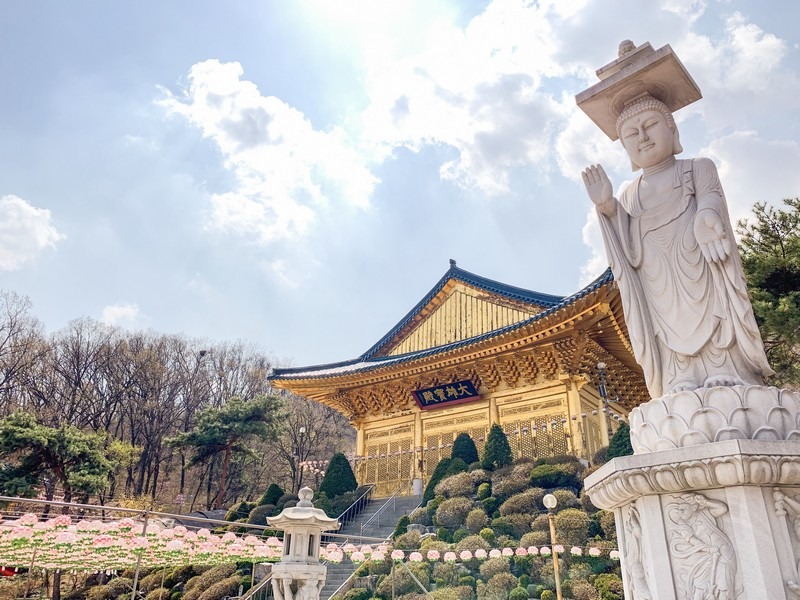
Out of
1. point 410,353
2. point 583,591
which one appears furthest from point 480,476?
point 410,353

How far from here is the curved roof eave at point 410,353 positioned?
14.0 metres

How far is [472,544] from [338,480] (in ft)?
25.1

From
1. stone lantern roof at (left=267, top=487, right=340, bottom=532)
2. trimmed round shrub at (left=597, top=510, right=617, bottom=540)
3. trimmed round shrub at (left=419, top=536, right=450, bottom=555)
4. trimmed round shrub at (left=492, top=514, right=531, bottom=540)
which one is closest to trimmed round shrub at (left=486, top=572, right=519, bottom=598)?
trimmed round shrub at (left=419, top=536, right=450, bottom=555)

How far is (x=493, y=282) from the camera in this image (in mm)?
20344

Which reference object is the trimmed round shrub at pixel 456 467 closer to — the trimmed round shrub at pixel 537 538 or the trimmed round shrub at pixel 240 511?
the trimmed round shrub at pixel 537 538

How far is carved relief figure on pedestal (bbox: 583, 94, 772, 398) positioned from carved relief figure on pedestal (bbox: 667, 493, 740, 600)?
752mm

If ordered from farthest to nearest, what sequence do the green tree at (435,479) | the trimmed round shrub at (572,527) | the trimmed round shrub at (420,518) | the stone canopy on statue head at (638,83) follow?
the green tree at (435,479)
the trimmed round shrub at (420,518)
the trimmed round shrub at (572,527)
the stone canopy on statue head at (638,83)

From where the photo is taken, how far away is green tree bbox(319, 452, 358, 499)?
1786 centimetres

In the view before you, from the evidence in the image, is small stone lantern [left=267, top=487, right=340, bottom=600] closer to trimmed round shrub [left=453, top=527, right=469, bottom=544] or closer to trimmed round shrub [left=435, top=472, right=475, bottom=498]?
trimmed round shrub [left=453, top=527, right=469, bottom=544]

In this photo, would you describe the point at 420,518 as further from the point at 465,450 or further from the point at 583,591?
the point at 583,591

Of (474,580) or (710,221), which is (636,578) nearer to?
(710,221)

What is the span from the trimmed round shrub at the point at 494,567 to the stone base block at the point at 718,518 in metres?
8.08

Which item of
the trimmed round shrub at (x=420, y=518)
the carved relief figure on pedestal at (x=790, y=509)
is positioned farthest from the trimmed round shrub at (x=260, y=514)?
the carved relief figure on pedestal at (x=790, y=509)

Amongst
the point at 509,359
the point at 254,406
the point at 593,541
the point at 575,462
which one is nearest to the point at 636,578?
the point at 593,541
